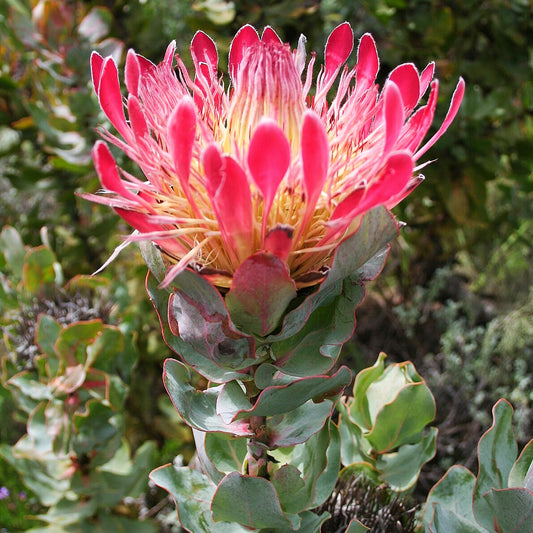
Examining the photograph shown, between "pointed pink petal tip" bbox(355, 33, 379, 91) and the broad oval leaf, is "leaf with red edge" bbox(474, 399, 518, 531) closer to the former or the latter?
the broad oval leaf

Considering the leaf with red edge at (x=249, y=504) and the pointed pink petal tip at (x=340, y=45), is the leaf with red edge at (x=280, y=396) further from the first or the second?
the pointed pink petal tip at (x=340, y=45)

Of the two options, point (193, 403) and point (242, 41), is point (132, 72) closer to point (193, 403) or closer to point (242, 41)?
point (242, 41)

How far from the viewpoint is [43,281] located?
4.04ft

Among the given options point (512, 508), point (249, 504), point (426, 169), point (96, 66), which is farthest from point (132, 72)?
point (426, 169)

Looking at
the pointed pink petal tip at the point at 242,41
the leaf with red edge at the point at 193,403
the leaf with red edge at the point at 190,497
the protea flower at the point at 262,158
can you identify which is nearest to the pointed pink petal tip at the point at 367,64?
the protea flower at the point at 262,158

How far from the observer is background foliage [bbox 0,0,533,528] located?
1.58 meters

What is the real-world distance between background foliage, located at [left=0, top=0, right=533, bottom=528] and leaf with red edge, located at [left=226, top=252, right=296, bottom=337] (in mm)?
976

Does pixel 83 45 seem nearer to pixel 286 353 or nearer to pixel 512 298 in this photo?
pixel 286 353

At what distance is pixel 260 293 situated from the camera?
1.43 feet

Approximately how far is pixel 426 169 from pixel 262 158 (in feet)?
5.49

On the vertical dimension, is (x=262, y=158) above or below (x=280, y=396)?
above

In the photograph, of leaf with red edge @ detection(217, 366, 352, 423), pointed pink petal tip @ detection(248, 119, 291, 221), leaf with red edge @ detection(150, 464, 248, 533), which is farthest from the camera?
leaf with red edge @ detection(150, 464, 248, 533)

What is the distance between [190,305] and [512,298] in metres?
2.46

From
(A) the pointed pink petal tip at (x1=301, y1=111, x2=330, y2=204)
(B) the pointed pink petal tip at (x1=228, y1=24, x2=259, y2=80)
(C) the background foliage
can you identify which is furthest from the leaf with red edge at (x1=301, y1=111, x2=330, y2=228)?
(C) the background foliage
